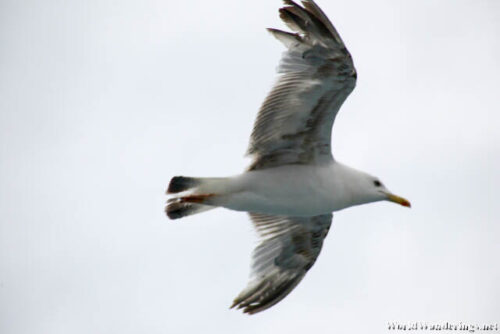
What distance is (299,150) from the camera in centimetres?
968

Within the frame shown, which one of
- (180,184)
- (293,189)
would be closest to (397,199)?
(293,189)

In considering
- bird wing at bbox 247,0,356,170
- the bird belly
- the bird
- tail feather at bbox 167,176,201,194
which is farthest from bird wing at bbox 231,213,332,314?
tail feather at bbox 167,176,201,194

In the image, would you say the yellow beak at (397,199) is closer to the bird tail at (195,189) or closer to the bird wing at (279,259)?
the bird wing at (279,259)

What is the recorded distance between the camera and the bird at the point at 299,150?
29.3 feet

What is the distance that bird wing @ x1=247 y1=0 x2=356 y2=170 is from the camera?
8.89 metres

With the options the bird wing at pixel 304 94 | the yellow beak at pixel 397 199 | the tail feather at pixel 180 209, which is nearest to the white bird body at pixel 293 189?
the bird wing at pixel 304 94

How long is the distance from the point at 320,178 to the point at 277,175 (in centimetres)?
46

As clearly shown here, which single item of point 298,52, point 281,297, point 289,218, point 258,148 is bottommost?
point 281,297

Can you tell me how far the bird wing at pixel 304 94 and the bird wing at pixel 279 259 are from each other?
124 centimetres

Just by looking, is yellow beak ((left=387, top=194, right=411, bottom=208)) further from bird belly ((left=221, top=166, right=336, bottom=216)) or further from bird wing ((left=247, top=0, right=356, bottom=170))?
bird wing ((left=247, top=0, right=356, bottom=170))

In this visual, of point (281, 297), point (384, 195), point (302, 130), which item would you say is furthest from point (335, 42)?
point (281, 297)

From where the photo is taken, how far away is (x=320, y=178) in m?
9.60

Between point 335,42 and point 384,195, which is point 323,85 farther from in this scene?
point 384,195

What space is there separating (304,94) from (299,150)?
748mm
